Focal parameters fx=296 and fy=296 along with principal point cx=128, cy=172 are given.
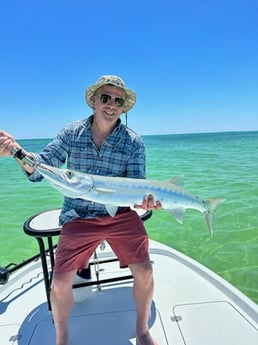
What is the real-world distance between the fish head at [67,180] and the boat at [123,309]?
22.0 inches

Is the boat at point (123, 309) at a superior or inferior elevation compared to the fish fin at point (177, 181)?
inferior

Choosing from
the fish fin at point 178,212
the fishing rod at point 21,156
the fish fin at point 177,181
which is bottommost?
the fish fin at point 178,212

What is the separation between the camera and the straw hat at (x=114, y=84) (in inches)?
98.4

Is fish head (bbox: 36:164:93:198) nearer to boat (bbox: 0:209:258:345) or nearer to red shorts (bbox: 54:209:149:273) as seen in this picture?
red shorts (bbox: 54:209:149:273)

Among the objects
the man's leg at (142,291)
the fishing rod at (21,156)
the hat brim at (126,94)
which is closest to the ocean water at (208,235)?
the man's leg at (142,291)

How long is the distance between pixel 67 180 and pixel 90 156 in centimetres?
63

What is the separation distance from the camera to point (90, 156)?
2.57 metres

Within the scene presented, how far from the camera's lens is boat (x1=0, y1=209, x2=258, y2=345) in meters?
2.36

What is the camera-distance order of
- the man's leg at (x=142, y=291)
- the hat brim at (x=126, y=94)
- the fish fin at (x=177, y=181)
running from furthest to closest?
the hat brim at (x=126, y=94) < the fish fin at (x=177, y=181) < the man's leg at (x=142, y=291)

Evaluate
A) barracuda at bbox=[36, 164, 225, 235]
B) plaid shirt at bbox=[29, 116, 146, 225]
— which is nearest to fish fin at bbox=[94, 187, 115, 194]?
barracuda at bbox=[36, 164, 225, 235]

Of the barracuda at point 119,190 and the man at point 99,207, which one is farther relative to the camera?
the man at point 99,207

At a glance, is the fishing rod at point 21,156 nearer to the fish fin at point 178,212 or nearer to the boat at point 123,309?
the boat at point 123,309

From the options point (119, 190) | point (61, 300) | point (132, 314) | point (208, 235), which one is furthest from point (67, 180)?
point (208, 235)

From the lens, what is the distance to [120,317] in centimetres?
261
